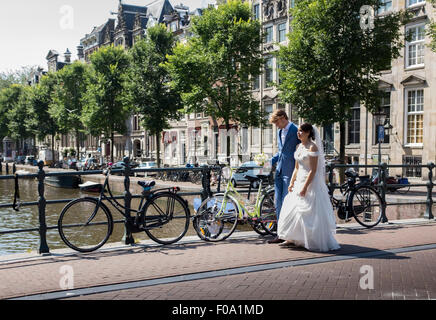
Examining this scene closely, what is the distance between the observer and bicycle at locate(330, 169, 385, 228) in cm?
892

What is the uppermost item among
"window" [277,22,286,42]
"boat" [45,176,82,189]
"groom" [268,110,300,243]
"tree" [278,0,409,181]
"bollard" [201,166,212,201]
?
"window" [277,22,286,42]

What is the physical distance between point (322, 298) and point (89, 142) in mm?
68943

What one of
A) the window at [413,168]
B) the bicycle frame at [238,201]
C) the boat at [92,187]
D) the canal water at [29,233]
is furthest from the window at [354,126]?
the boat at [92,187]

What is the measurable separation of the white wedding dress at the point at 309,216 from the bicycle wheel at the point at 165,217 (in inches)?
63.0

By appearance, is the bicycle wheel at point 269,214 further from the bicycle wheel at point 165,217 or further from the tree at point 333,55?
the tree at point 333,55

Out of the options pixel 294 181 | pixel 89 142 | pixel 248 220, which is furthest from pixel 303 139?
pixel 89 142

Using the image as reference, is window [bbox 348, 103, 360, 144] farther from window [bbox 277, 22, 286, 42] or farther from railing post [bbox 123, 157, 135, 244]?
railing post [bbox 123, 157, 135, 244]

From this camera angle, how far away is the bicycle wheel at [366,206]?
8930 millimetres

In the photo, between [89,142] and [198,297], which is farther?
[89,142]

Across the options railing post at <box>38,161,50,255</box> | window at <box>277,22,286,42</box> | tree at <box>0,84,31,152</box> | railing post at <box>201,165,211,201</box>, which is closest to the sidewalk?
railing post at <box>38,161,50,255</box>

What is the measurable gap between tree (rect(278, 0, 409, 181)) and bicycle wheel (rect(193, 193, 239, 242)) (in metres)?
15.3

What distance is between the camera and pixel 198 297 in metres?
4.66

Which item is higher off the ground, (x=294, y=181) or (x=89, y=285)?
(x=294, y=181)

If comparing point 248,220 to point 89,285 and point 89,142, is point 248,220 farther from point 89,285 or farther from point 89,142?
point 89,142
